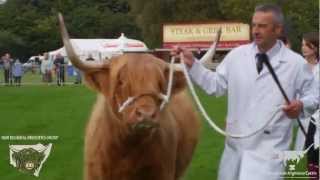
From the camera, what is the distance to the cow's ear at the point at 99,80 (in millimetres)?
6418

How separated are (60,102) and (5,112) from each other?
14.9 ft

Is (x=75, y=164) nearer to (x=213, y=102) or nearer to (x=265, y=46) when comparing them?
(x=265, y=46)

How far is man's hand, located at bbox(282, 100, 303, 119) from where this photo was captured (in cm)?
616

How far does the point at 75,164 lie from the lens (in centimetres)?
1251

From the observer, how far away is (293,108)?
6.15 metres

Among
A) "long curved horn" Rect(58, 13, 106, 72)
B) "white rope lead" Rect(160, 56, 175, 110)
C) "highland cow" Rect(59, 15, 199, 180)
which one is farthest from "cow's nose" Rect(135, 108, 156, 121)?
"long curved horn" Rect(58, 13, 106, 72)

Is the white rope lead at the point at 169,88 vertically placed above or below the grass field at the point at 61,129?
above

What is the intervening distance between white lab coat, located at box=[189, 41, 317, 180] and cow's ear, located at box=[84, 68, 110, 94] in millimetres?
A: 731

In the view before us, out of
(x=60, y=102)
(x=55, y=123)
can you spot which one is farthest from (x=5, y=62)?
(x=55, y=123)

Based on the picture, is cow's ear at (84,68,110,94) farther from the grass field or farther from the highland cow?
the grass field
